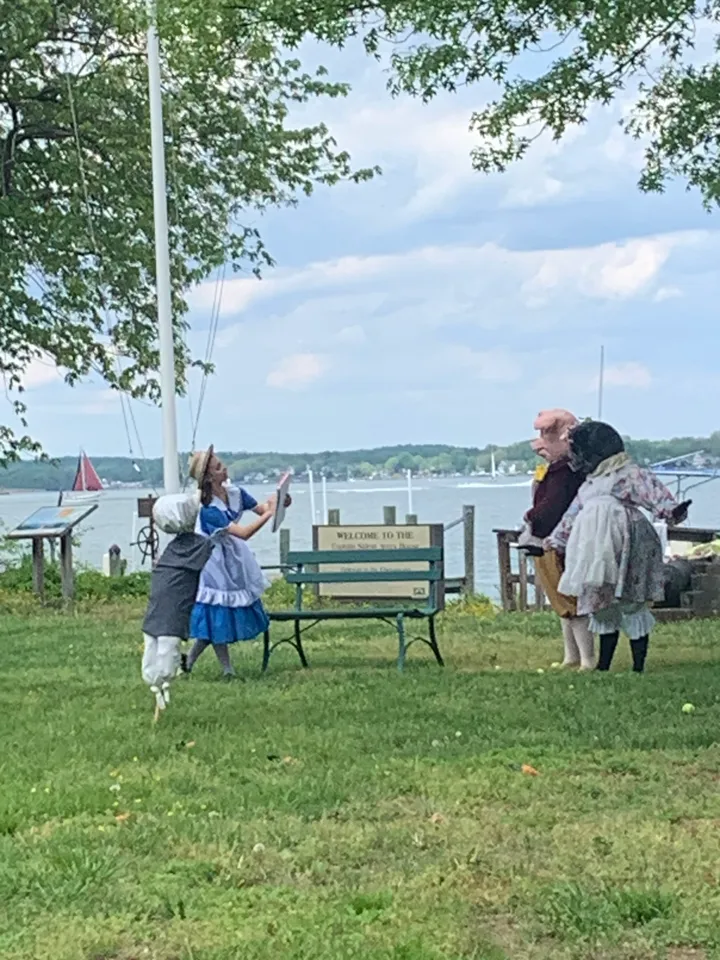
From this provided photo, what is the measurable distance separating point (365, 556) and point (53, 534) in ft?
23.1

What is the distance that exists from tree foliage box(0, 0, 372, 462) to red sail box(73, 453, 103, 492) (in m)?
7.80

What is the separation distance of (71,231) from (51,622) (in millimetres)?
6636

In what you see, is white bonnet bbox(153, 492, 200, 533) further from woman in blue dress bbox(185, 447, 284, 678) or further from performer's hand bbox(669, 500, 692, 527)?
performer's hand bbox(669, 500, 692, 527)

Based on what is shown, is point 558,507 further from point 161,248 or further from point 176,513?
point 161,248

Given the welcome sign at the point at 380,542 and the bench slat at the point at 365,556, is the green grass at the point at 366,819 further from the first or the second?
the welcome sign at the point at 380,542

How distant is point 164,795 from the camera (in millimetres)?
6191

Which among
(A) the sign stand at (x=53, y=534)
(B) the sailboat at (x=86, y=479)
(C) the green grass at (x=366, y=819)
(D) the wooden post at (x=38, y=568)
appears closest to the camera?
(C) the green grass at (x=366, y=819)

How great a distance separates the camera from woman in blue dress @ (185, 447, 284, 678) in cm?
1023

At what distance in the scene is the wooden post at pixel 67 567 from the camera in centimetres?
1798

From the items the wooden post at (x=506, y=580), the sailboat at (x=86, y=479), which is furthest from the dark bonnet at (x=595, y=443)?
the sailboat at (x=86, y=479)

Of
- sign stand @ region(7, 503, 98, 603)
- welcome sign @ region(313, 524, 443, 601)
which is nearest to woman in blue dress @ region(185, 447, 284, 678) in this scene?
welcome sign @ region(313, 524, 443, 601)

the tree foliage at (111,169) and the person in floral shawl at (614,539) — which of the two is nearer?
the person in floral shawl at (614,539)

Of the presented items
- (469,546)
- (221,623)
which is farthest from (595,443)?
(469,546)

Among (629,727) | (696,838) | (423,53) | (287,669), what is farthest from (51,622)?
(696,838)
